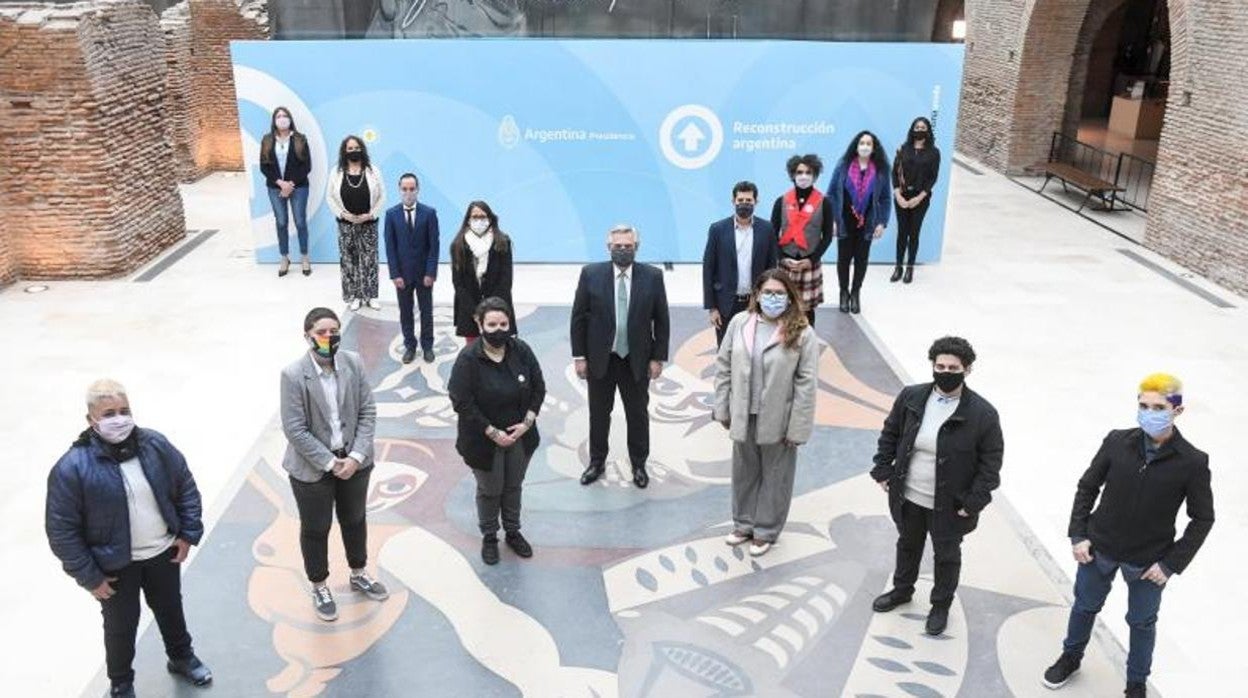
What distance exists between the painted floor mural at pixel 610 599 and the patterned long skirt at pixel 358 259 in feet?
8.86

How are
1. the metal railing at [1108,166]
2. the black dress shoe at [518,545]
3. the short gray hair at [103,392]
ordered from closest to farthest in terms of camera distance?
the short gray hair at [103,392] < the black dress shoe at [518,545] < the metal railing at [1108,166]

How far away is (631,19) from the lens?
44.1ft

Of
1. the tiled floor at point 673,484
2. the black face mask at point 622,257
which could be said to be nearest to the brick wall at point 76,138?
the tiled floor at point 673,484

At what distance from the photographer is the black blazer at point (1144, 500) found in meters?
4.02

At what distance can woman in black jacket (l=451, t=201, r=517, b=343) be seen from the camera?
6789 millimetres

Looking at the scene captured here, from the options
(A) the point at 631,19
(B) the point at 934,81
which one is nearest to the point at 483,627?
(B) the point at 934,81

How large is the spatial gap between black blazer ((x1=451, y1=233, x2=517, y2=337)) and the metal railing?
10.7 m

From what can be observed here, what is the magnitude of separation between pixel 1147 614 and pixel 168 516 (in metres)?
4.04

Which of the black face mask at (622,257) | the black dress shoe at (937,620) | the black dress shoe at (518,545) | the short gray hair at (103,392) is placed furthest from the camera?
the black face mask at (622,257)

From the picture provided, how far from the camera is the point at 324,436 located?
4652 millimetres

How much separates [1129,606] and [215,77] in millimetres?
15469

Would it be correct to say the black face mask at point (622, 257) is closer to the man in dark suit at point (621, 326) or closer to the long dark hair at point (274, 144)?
the man in dark suit at point (621, 326)

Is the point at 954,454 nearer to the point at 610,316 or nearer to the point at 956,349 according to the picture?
the point at 956,349

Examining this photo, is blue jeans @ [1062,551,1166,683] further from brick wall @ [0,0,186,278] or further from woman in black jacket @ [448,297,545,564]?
brick wall @ [0,0,186,278]
